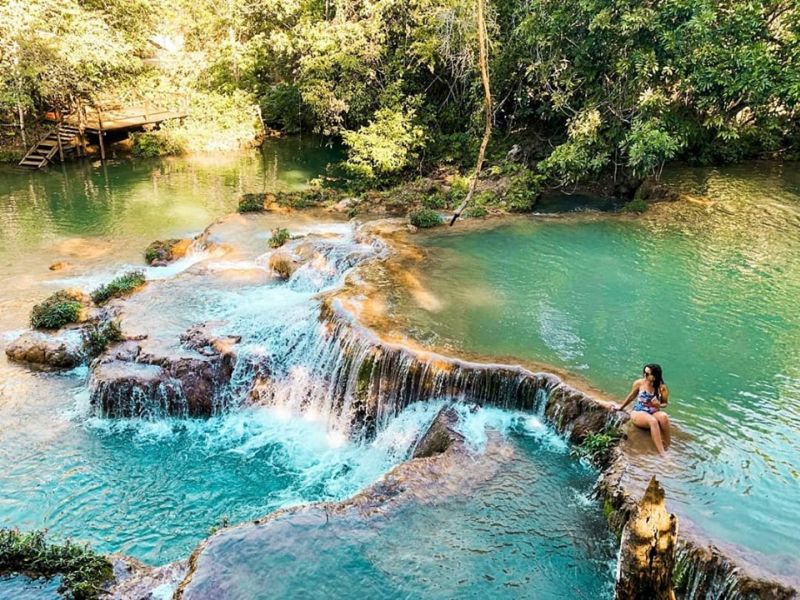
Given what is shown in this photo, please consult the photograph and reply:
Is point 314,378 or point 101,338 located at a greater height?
point 101,338

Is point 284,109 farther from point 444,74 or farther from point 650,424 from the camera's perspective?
point 650,424

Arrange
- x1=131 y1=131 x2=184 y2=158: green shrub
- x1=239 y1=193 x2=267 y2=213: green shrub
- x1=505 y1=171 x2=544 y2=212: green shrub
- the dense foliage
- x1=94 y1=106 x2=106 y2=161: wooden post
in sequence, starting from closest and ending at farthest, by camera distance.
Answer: the dense foliage, x1=505 y1=171 x2=544 y2=212: green shrub, x1=239 y1=193 x2=267 y2=213: green shrub, x1=94 y1=106 x2=106 y2=161: wooden post, x1=131 y1=131 x2=184 y2=158: green shrub

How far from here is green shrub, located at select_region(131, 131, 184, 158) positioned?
94.5 ft

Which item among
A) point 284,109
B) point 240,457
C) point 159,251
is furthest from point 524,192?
point 284,109

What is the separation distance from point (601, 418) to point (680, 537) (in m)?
2.39

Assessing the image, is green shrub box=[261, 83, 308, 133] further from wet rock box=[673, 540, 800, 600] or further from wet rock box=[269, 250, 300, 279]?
wet rock box=[673, 540, 800, 600]

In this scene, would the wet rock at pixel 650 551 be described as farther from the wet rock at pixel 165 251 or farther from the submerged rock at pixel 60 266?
the submerged rock at pixel 60 266

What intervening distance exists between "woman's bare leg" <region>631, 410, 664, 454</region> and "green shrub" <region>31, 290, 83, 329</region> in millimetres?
11065

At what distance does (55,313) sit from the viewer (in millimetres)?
13141

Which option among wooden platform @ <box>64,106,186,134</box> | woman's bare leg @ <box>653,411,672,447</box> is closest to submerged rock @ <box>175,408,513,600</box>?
woman's bare leg @ <box>653,411,672,447</box>

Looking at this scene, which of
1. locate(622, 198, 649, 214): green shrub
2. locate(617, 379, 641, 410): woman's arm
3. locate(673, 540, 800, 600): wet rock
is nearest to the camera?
locate(673, 540, 800, 600): wet rock

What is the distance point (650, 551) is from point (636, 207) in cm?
1414

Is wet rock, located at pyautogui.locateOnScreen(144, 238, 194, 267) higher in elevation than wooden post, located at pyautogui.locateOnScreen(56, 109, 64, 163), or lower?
lower

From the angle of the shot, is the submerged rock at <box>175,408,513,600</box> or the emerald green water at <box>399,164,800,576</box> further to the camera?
the emerald green water at <box>399,164,800,576</box>
